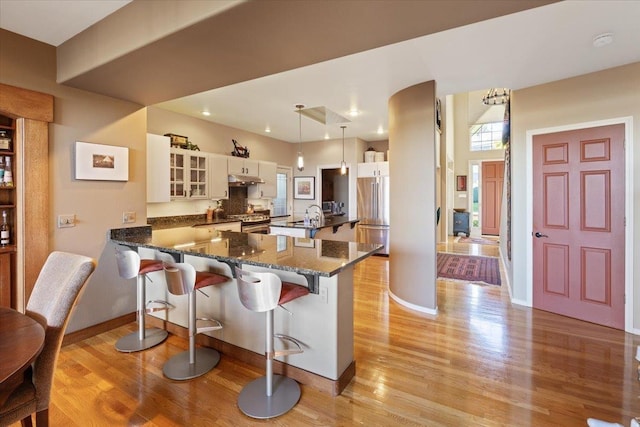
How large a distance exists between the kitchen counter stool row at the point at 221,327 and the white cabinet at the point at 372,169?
463 centimetres

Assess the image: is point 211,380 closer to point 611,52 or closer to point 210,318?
point 210,318

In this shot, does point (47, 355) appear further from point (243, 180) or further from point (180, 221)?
point (243, 180)

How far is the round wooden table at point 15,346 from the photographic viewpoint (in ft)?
3.29

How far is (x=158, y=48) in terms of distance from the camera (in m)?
1.95

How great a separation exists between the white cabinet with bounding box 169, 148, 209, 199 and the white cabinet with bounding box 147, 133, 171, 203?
0.55 ft

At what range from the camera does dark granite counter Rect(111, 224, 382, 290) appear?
1851 mm

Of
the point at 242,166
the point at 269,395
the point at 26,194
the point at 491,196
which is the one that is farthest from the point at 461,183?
the point at 26,194

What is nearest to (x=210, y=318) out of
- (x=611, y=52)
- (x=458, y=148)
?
(x=611, y=52)

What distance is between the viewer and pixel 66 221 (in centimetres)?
271

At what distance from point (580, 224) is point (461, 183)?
6793 millimetres

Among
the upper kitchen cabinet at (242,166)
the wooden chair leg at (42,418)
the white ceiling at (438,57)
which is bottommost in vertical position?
the wooden chair leg at (42,418)

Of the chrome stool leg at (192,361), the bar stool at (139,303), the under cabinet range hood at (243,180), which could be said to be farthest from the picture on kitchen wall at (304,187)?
the chrome stool leg at (192,361)

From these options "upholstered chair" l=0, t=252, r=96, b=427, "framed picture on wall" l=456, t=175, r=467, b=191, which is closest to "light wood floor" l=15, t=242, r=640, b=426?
"upholstered chair" l=0, t=252, r=96, b=427

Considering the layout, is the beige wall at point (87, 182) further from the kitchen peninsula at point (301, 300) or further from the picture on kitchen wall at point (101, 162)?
the kitchen peninsula at point (301, 300)
